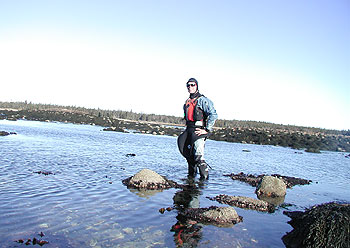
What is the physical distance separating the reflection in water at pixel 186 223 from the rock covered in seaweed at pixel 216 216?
8.5 inches

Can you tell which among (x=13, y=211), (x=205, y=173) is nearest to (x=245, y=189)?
(x=205, y=173)

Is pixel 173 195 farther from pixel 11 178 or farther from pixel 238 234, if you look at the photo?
pixel 11 178

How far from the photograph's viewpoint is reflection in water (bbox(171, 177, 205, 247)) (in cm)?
584

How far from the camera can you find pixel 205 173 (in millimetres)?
12258

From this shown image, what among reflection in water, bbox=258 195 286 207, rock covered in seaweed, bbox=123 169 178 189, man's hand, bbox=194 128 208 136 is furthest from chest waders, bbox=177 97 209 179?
reflection in water, bbox=258 195 286 207

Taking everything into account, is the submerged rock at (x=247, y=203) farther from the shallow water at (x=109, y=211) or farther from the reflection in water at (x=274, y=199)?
the reflection in water at (x=274, y=199)

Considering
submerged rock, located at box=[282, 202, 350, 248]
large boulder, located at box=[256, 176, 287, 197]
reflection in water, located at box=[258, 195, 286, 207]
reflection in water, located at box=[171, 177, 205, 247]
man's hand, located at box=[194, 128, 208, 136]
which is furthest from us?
man's hand, located at box=[194, 128, 208, 136]

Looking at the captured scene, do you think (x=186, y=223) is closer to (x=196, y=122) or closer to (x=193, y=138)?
(x=193, y=138)

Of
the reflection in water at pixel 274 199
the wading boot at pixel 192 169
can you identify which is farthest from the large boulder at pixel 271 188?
the wading boot at pixel 192 169

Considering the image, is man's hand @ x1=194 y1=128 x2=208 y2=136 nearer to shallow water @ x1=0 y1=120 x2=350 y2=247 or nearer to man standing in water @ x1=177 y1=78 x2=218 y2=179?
man standing in water @ x1=177 y1=78 x2=218 y2=179

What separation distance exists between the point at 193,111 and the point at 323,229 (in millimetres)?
6667

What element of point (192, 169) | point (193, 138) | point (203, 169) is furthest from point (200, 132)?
point (192, 169)

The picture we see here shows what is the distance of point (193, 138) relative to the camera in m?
11.7

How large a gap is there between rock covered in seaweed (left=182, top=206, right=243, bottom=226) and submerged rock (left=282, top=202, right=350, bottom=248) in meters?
1.21
